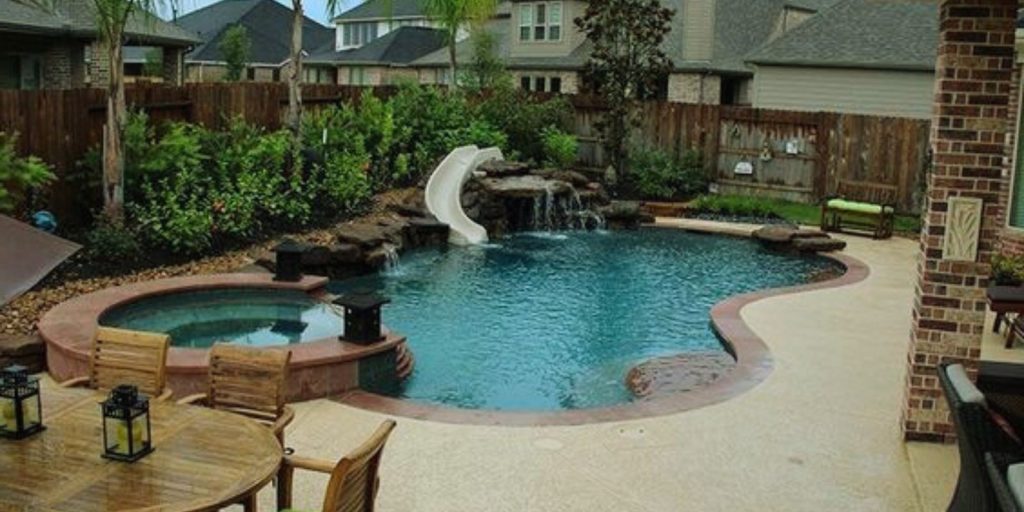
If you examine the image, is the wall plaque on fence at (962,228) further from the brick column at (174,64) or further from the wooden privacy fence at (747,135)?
the brick column at (174,64)

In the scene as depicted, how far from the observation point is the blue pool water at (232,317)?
29.6 feet

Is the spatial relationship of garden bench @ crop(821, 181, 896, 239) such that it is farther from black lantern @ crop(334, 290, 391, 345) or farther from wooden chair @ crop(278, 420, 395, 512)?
wooden chair @ crop(278, 420, 395, 512)

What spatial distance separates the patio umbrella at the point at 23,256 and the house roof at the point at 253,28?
43111mm

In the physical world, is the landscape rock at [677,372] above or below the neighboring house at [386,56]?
below

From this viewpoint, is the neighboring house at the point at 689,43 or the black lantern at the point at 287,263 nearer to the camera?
the black lantern at the point at 287,263

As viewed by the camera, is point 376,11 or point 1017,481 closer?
point 1017,481

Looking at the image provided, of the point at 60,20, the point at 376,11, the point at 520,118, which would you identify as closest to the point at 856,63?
the point at 520,118

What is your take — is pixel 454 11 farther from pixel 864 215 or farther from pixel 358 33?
pixel 358 33

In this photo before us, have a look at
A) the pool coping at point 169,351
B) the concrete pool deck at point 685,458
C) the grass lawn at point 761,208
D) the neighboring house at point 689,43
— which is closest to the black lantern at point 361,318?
the pool coping at point 169,351

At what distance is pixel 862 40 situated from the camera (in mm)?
25016

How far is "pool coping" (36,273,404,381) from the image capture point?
24.6ft

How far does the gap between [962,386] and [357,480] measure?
2.68 meters

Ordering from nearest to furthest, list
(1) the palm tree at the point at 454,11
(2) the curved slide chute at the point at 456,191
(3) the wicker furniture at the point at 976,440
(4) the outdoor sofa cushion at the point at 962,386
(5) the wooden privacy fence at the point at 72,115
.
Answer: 1. (3) the wicker furniture at the point at 976,440
2. (4) the outdoor sofa cushion at the point at 962,386
3. (5) the wooden privacy fence at the point at 72,115
4. (2) the curved slide chute at the point at 456,191
5. (1) the palm tree at the point at 454,11

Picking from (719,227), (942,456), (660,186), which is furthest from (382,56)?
(942,456)
